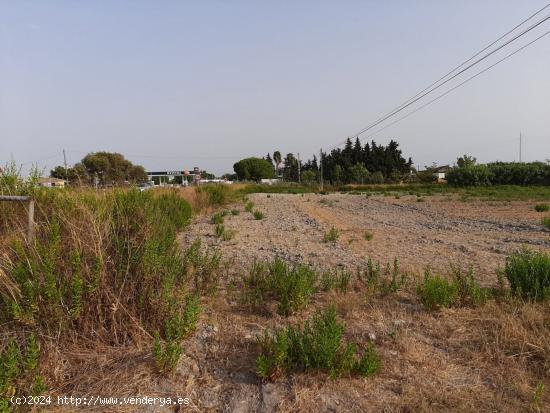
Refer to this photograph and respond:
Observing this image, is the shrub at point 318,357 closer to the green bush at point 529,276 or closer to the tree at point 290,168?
the green bush at point 529,276

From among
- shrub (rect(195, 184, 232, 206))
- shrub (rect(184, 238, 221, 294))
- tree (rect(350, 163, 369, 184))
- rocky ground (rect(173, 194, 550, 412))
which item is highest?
tree (rect(350, 163, 369, 184))

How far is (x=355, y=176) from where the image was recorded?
200 feet

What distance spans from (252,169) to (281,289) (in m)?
86.7

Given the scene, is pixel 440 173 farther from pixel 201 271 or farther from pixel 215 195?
pixel 201 271

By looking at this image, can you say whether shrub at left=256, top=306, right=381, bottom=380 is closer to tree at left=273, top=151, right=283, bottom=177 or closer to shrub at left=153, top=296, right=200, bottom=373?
shrub at left=153, top=296, right=200, bottom=373

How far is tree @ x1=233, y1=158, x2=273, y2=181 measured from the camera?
89250mm

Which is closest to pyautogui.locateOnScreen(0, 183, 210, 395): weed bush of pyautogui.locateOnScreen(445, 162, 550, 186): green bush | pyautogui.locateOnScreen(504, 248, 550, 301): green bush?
pyautogui.locateOnScreen(504, 248, 550, 301): green bush

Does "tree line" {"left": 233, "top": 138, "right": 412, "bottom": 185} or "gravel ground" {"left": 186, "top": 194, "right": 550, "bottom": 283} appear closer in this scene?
"gravel ground" {"left": 186, "top": 194, "right": 550, "bottom": 283}

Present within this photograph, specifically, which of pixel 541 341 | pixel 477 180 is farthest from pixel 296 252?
pixel 477 180

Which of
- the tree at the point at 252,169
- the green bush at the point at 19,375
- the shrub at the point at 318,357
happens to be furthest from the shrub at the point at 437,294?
the tree at the point at 252,169

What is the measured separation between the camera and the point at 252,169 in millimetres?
89625

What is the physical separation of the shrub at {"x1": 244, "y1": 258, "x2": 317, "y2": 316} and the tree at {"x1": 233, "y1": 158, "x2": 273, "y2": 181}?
84.7m

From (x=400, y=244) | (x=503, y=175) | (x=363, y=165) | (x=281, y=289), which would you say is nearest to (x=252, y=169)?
(x=363, y=165)

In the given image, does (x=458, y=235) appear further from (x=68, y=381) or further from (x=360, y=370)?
(x=68, y=381)
